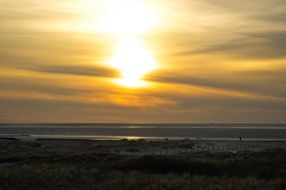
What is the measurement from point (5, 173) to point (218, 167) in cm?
1760

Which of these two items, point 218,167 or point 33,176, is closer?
point 33,176

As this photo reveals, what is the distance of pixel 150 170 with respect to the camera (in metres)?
41.0

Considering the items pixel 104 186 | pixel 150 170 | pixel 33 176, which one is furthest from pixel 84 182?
pixel 150 170

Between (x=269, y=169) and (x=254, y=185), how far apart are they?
37.2ft

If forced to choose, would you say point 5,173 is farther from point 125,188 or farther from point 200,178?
point 200,178

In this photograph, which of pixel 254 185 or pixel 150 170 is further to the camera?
pixel 150 170

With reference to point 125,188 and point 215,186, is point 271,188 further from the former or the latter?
point 125,188

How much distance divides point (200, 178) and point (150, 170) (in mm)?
8208

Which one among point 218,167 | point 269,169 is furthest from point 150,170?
point 269,169

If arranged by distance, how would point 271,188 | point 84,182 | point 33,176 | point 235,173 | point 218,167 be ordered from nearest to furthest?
point 271,188 < point 84,182 < point 33,176 < point 235,173 < point 218,167

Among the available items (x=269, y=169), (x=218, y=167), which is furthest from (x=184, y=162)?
(x=269, y=169)

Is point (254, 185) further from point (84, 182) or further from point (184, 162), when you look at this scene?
point (184, 162)

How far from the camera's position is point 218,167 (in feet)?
140

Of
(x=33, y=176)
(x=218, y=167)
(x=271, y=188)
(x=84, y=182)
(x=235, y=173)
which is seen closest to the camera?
(x=271, y=188)
